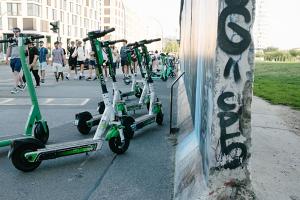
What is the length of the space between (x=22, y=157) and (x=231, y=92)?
281cm

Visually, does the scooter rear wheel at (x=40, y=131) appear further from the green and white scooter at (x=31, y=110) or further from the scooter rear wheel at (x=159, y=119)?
the scooter rear wheel at (x=159, y=119)

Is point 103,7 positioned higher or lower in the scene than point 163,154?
higher

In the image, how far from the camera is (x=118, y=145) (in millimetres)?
5289

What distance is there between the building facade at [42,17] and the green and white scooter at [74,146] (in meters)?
54.3

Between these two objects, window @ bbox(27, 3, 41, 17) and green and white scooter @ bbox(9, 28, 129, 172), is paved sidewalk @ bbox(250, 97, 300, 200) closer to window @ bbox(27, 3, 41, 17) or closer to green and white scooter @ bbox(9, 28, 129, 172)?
green and white scooter @ bbox(9, 28, 129, 172)

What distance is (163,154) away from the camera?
533 cm

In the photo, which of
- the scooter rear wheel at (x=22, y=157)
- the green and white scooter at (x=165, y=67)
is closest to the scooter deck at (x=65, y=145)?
the scooter rear wheel at (x=22, y=157)

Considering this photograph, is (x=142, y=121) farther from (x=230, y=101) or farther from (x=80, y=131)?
(x=230, y=101)

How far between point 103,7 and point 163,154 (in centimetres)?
11964

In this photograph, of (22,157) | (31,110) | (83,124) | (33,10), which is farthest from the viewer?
(33,10)

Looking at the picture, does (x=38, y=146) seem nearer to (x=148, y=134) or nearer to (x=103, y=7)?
(x=148, y=134)

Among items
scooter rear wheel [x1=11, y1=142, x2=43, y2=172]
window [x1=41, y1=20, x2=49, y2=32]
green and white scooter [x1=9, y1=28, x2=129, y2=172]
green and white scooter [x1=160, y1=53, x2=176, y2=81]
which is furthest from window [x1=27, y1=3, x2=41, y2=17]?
scooter rear wheel [x1=11, y1=142, x2=43, y2=172]

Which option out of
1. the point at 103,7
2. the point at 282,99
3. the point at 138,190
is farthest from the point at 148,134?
the point at 103,7

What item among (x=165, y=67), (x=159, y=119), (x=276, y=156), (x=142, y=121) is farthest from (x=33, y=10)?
(x=276, y=156)
